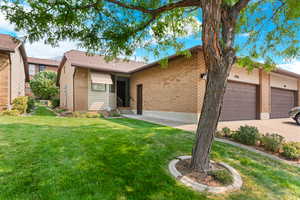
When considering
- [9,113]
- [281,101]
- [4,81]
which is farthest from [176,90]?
[4,81]

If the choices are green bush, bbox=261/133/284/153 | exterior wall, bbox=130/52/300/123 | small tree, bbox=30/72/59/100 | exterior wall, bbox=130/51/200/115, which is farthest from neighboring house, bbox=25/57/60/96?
green bush, bbox=261/133/284/153

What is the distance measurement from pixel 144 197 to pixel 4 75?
11.7m

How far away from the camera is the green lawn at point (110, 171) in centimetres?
214

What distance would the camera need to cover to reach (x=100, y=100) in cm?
1198

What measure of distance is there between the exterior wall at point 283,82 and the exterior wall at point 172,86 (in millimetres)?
8230

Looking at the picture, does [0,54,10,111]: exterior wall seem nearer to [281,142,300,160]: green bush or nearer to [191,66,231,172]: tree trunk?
[191,66,231,172]: tree trunk

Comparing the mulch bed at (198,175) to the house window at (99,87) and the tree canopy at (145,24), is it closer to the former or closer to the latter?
the tree canopy at (145,24)

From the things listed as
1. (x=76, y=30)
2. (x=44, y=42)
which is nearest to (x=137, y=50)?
(x=76, y=30)

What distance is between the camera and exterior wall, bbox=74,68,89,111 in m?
11.3

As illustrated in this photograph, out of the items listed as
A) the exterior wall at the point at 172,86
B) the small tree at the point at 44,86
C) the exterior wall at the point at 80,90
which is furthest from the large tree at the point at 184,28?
the small tree at the point at 44,86

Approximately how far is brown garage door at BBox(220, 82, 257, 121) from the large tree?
4.85 metres

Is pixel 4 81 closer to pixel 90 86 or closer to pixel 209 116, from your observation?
pixel 90 86

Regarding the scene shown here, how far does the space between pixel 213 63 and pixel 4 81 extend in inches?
475

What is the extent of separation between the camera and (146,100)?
12.1m
